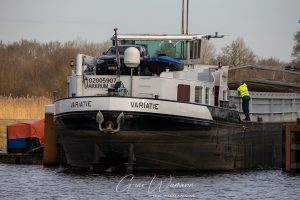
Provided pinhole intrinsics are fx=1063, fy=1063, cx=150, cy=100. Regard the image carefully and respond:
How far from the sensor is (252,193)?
27312mm

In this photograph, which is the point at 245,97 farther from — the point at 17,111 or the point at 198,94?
the point at 17,111

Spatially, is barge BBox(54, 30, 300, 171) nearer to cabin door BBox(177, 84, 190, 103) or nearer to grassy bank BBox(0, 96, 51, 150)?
cabin door BBox(177, 84, 190, 103)

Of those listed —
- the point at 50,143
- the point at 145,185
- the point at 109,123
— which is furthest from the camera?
the point at 50,143

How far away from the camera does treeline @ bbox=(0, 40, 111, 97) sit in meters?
80.2

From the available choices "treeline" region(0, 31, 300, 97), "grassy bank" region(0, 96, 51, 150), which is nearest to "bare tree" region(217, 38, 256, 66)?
"treeline" region(0, 31, 300, 97)

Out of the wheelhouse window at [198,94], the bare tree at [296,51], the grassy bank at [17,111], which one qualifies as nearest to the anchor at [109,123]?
the wheelhouse window at [198,94]

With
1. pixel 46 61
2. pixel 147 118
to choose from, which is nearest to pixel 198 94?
pixel 147 118

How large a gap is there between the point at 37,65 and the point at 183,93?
62.6 metres

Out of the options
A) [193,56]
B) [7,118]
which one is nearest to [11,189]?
[193,56]

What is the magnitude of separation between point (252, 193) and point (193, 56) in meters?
9.33

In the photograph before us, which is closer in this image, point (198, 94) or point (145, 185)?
point (145, 185)

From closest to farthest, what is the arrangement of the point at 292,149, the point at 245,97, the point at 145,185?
the point at 145,185 < the point at 292,149 < the point at 245,97

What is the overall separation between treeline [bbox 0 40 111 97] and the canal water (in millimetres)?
38638

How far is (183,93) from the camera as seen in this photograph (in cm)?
3189
